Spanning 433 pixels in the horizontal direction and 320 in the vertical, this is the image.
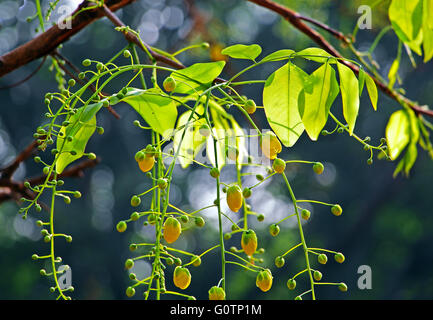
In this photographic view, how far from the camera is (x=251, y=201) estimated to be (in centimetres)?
441

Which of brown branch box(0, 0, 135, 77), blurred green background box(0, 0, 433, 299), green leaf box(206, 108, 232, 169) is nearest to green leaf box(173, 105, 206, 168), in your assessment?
green leaf box(206, 108, 232, 169)

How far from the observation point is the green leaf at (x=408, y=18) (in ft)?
1.02

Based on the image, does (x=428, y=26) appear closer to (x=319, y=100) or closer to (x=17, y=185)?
(x=319, y=100)

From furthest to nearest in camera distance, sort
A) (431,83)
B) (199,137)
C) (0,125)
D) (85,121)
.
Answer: (0,125), (431,83), (199,137), (85,121)

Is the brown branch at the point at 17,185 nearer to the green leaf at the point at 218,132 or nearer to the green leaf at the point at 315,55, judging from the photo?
the green leaf at the point at 218,132

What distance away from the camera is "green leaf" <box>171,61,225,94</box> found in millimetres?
319

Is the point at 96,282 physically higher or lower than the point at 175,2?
lower

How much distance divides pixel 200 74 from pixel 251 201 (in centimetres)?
413

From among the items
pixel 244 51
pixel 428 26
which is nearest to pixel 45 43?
→ pixel 244 51

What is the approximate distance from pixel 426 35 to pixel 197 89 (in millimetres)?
153

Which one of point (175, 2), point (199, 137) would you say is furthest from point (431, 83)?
point (199, 137)

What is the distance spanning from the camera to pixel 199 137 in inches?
16.3
